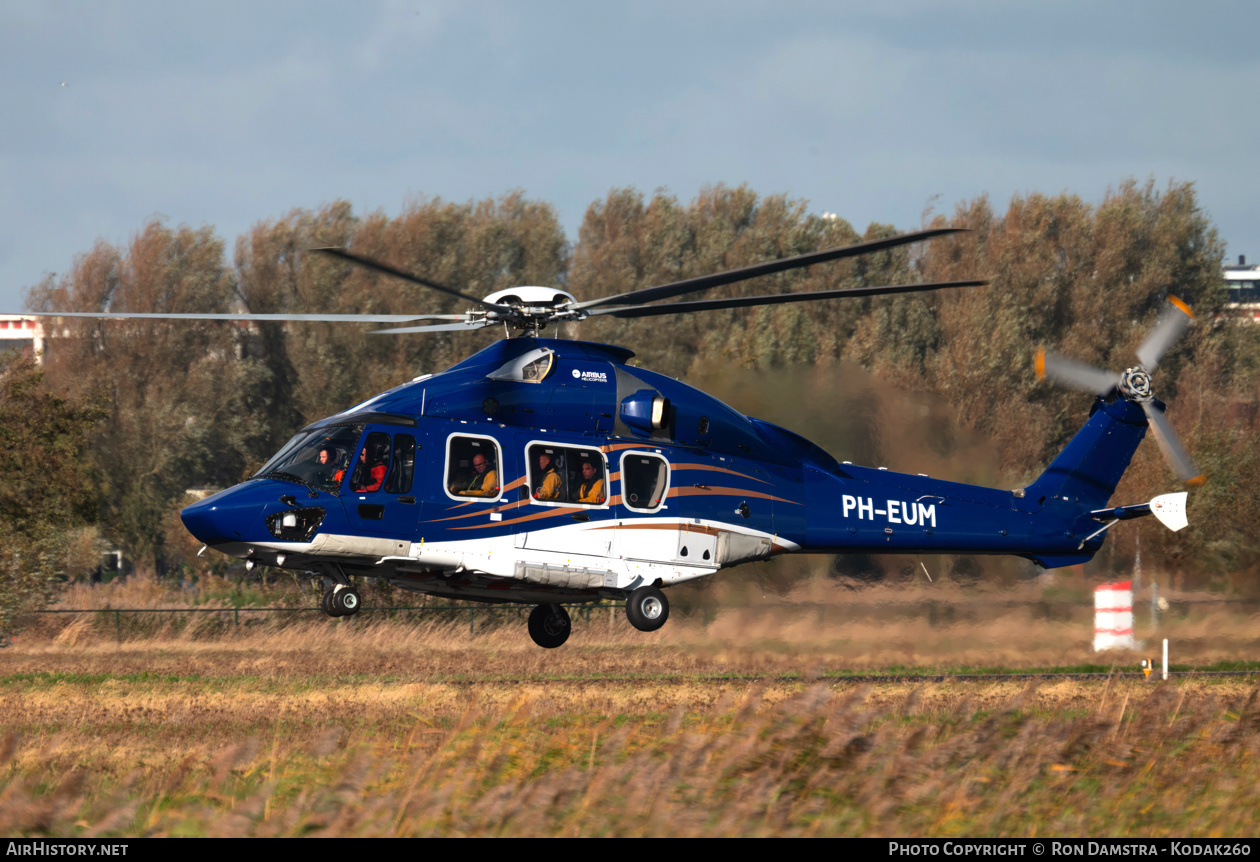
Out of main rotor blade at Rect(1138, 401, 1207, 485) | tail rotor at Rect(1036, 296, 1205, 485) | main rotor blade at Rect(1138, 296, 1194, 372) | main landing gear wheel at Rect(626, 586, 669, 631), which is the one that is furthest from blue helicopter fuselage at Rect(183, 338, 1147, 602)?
main rotor blade at Rect(1138, 296, 1194, 372)

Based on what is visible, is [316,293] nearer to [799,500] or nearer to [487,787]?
[799,500]

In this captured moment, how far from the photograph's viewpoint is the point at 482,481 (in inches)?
669

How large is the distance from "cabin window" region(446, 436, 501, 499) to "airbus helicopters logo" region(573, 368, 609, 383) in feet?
5.38

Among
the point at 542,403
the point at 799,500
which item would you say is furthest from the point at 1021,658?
the point at 542,403

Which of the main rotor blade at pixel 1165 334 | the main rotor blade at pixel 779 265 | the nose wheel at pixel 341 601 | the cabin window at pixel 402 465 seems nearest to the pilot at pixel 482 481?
the cabin window at pixel 402 465

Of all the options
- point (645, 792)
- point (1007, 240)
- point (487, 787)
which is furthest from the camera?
point (1007, 240)

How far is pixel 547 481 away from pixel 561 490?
0.24 meters

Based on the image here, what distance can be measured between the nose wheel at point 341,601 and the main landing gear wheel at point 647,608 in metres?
3.77

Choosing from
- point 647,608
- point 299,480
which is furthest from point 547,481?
point 299,480

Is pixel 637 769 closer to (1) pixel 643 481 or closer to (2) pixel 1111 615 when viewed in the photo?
(1) pixel 643 481

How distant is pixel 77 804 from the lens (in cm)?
838

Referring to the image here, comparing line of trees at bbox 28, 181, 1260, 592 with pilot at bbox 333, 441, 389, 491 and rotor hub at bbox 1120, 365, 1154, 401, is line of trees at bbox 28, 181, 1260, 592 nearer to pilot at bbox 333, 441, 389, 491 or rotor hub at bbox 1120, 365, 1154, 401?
rotor hub at bbox 1120, 365, 1154, 401

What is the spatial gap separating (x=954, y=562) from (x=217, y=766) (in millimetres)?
18192
